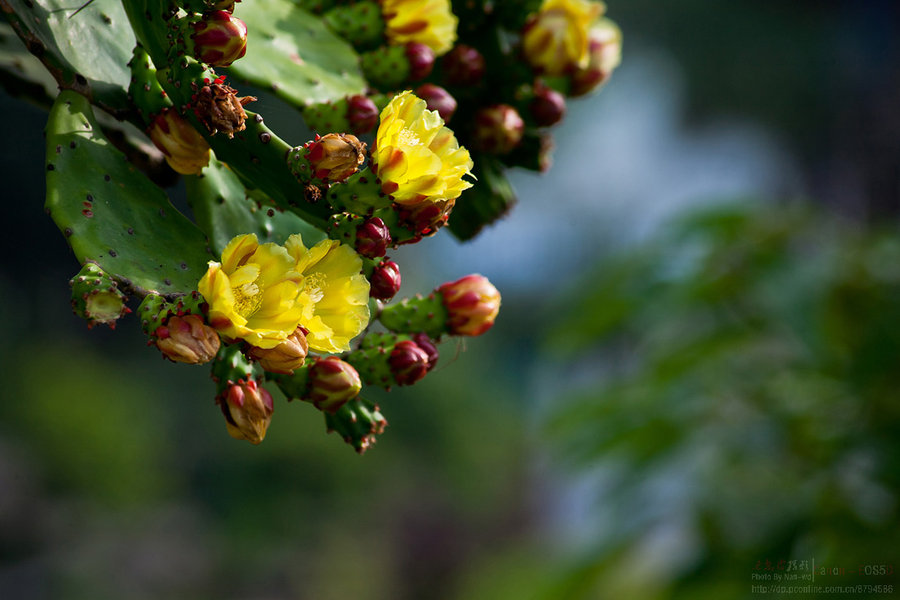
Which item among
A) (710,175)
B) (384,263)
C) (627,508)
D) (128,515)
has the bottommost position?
(710,175)

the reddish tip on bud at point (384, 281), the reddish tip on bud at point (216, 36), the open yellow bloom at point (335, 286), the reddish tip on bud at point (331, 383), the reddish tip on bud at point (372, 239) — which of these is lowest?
the reddish tip on bud at point (331, 383)

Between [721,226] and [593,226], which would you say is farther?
[593,226]

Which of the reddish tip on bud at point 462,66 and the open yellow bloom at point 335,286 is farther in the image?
the reddish tip on bud at point 462,66

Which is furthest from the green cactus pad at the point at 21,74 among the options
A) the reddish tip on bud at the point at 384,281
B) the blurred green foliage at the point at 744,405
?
the blurred green foliage at the point at 744,405

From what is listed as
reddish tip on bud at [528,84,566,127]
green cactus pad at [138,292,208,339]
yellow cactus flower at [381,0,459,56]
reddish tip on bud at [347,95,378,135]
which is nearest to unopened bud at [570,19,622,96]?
reddish tip on bud at [528,84,566,127]

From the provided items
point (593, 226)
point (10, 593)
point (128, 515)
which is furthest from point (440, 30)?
point (593, 226)

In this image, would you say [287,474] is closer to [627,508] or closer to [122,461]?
[122,461]

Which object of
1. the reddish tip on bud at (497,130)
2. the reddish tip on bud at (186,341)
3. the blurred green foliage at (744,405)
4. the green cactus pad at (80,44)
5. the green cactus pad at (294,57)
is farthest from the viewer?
the blurred green foliage at (744,405)

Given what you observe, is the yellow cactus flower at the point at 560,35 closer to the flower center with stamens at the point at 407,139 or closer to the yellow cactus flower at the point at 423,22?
the yellow cactus flower at the point at 423,22
